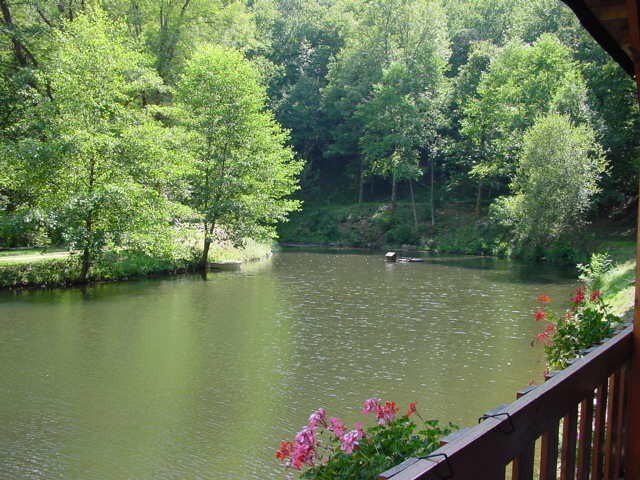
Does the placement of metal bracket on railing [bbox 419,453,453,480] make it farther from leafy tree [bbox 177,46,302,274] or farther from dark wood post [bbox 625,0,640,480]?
leafy tree [bbox 177,46,302,274]

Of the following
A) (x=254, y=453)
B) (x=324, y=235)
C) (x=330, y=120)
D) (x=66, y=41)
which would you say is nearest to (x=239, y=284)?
(x=66, y=41)

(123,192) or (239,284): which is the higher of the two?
(123,192)

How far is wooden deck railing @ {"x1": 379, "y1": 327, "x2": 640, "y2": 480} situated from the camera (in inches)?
63.6

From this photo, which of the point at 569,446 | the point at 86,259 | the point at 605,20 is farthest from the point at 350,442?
the point at 86,259

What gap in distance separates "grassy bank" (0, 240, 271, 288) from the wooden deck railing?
1841cm

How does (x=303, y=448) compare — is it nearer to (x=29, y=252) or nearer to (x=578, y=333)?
(x=578, y=333)

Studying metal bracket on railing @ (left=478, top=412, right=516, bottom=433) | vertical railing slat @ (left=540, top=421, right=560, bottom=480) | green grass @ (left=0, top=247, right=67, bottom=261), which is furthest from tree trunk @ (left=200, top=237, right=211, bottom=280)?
metal bracket on railing @ (left=478, top=412, right=516, bottom=433)

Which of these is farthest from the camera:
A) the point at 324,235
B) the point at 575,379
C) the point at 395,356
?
the point at 324,235

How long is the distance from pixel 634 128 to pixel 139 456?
29.5m

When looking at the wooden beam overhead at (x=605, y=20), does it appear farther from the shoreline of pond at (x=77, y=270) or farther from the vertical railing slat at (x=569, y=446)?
the shoreline of pond at (x=77, y=270)

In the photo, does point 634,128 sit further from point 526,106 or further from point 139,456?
point 139,456

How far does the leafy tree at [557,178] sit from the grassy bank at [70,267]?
1625 centimetres

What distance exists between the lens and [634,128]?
29.3m

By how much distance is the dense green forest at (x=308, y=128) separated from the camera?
19.9m
